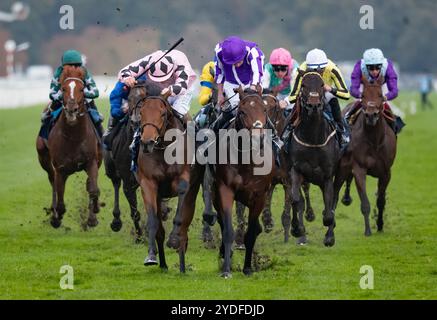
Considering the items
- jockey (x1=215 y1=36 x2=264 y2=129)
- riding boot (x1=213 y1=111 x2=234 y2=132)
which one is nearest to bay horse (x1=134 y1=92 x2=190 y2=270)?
riding boot (x1=213 y1=111 x2=234 y2=132)

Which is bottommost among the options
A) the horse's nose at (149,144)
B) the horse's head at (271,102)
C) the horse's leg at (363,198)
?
the horse's leg at (363,198)

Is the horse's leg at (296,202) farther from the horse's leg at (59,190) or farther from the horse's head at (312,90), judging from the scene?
the horse's leg at (59,190)

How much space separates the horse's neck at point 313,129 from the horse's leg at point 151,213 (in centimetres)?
254

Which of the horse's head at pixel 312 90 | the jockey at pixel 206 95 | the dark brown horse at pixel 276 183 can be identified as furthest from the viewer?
the dark brown horse at pixel 276 183

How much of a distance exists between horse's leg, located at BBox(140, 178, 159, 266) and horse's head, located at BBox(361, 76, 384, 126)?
4.09 metres

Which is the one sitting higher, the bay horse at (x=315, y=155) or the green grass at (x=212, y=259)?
the bay horse at (x=315, y=155)

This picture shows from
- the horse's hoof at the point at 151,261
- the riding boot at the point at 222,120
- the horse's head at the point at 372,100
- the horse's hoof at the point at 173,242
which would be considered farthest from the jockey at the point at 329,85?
the horse's hoof at the point at 151,261

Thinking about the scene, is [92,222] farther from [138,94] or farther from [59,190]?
[138,94]

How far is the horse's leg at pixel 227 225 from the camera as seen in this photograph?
11.0 metres

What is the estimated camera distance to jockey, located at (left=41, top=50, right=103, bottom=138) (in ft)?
47.4

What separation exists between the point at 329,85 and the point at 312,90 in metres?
1.17

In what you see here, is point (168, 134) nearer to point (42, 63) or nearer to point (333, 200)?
point (333, 200)

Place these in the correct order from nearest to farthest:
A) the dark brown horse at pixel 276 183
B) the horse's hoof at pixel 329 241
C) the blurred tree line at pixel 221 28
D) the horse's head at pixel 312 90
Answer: the horse's head at pixel 312 90 → the horse's hoof at pixel 329 241 → the dark brown horse at pixel 276 183 → the blurred tree line at pixel 221 28
